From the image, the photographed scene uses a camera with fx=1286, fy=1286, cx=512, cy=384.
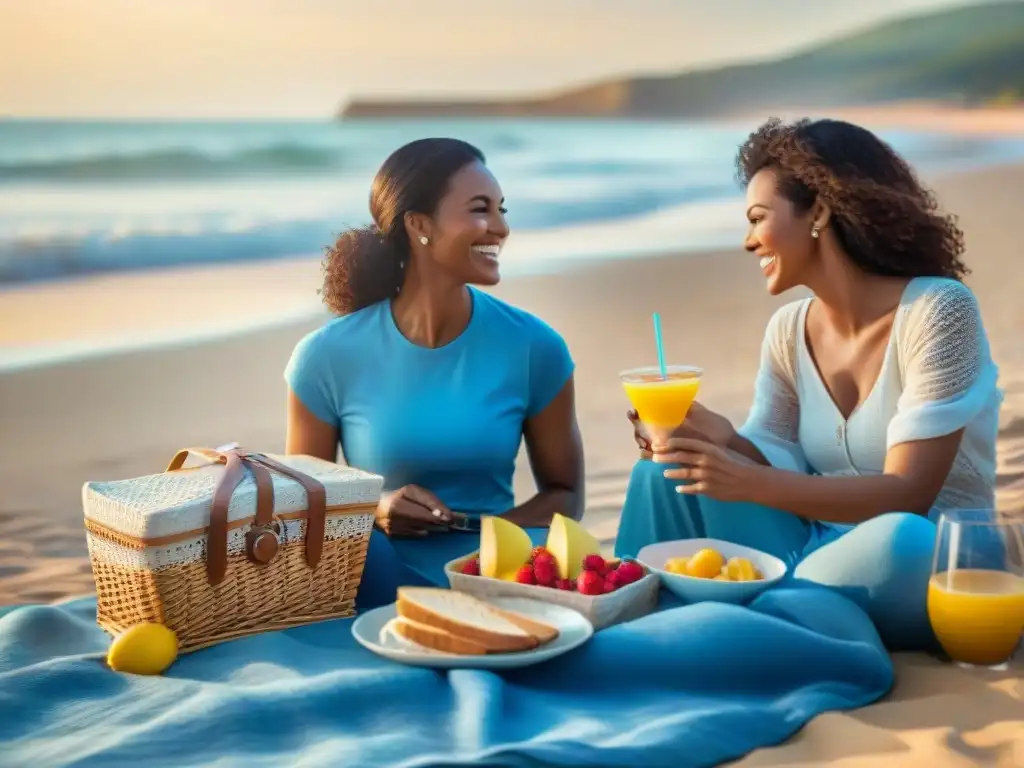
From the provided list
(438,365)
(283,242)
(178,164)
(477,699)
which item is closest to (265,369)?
(283,242)

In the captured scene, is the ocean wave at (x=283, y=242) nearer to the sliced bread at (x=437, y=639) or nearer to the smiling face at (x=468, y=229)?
the smiling face at (x=468, y=229)

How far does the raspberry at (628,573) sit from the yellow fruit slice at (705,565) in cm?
12

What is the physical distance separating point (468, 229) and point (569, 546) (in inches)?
42.9

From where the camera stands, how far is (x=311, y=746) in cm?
231

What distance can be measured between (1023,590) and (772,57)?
Answer: 15098 millimetres

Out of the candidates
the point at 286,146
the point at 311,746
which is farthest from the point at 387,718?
the point at 286,146

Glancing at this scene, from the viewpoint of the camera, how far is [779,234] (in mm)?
3262

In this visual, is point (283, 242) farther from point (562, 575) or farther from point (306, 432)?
point (562, 575)

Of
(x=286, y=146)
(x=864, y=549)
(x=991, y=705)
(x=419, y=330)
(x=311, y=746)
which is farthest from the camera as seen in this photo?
(x=286, y=146)

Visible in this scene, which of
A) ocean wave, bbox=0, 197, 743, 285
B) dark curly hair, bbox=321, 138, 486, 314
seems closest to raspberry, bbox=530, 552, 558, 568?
dark curly hair, bbox=321, 138, 486, 314

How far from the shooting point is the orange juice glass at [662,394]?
2.91 m

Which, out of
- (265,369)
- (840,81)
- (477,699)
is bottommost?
(477,699)

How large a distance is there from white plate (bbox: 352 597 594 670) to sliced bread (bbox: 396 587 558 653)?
0.02 metres

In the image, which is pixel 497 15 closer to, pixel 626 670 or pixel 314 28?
pixel 314 28
